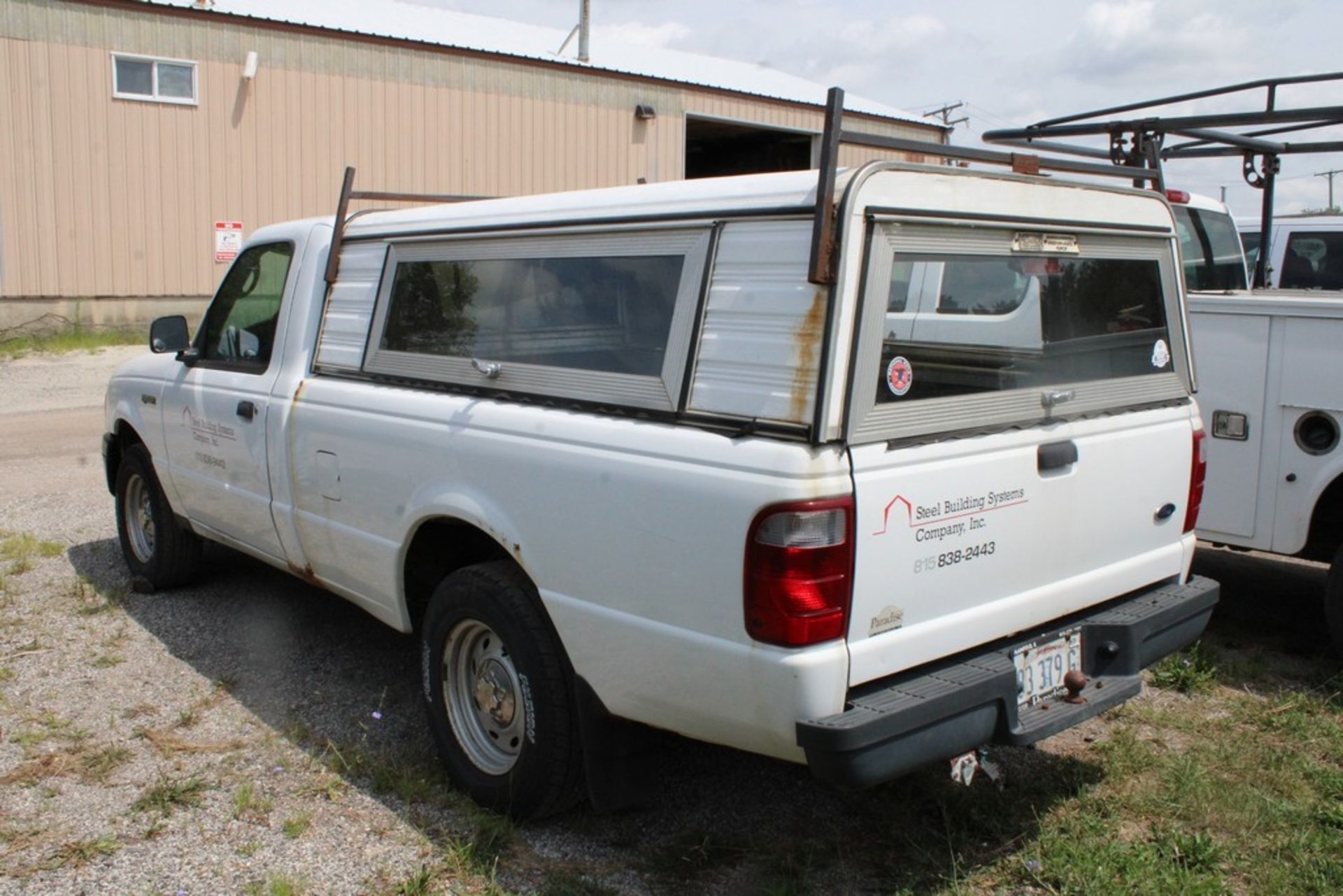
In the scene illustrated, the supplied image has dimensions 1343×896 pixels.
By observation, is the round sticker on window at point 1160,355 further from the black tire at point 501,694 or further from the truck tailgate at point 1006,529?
the black tire at point 501,694

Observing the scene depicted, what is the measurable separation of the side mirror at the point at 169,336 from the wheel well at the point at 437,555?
2079 millimetres

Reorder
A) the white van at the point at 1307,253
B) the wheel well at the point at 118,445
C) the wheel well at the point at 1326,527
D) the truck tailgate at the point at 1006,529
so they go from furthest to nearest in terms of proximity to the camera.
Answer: the white van at the point at 1307,253 → the wheel well at the point at 118,445 → the wheel well at the point at 1326,527 → the truck tailgate at the point at 1006,529

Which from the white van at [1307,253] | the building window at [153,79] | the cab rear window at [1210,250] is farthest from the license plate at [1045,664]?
the building window at [153,79]

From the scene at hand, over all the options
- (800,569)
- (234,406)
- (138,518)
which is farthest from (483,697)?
(138,518)

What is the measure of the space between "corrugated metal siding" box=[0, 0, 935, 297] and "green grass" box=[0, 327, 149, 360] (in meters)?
0.57

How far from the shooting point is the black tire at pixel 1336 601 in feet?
16.2

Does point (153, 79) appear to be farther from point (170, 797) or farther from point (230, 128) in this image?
point (170, 797)

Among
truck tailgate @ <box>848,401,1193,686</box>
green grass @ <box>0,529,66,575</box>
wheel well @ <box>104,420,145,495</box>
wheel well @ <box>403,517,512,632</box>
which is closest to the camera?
truck tailgate @ <box>848,401,1193,686</box>

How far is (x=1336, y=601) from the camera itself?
494 centimetres

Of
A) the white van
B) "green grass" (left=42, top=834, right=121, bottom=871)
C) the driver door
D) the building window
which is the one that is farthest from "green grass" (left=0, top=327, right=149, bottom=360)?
"green grass" (left=42, top=834, right=121, bottom=871)

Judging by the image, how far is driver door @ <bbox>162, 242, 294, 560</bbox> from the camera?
16.1 ft

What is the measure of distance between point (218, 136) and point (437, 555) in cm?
1652

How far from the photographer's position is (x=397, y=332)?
430cm

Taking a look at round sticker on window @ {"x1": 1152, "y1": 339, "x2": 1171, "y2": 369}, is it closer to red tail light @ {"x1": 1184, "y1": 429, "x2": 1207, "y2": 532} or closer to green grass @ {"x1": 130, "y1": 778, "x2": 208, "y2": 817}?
red tail light @ {"x1": 1184, "y1": 429, "x2": 1207, "y2": 532}
